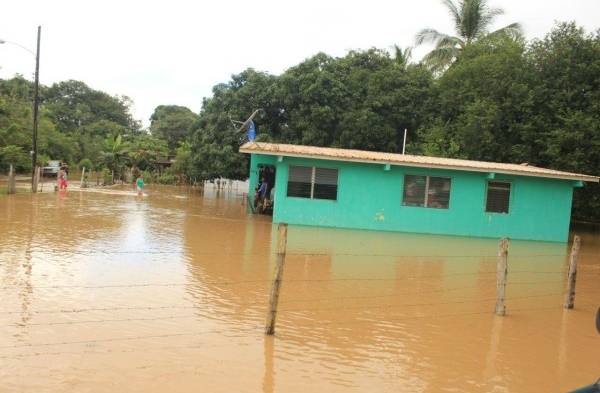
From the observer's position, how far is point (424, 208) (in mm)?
18375

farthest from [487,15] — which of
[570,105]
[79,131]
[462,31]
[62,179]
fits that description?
[79,131]

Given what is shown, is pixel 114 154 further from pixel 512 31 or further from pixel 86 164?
pixel 512 31

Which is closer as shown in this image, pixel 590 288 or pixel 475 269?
pixel 590 288

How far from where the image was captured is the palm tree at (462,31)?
106ft

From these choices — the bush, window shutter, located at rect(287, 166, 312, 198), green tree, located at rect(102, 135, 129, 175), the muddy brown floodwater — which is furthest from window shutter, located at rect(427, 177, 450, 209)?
the bush

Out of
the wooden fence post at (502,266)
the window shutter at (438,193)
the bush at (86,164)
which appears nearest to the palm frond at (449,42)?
the window shutter at (438,193)

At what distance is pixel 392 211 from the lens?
18.2 m

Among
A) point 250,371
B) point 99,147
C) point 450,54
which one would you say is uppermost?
point 450,54

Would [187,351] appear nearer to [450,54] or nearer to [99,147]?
[450,54]

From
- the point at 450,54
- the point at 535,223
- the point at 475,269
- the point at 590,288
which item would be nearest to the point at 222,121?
the point at 450,54

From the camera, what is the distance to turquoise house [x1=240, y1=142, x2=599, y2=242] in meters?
18.0

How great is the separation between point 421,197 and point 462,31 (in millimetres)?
18757

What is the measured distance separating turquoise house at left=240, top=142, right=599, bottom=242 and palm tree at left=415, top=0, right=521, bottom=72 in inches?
632

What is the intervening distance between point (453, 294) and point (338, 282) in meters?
1.95
